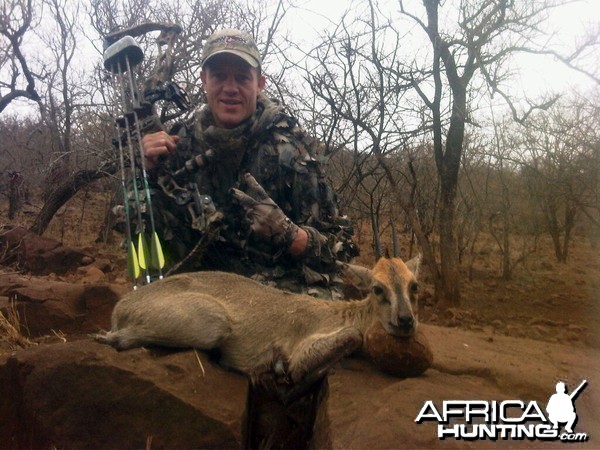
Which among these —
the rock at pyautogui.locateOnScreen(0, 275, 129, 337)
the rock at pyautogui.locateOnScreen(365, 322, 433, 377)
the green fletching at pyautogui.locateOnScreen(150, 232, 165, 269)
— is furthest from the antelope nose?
the rock at pyautogui.locateOnScreen(0, 275, 129, 337)

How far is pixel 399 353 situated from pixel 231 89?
3170mm

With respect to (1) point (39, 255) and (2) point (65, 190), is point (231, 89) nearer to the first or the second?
(1) point (39, 255)

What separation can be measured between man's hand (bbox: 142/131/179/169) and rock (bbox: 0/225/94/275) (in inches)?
312

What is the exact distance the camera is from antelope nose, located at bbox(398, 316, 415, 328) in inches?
147

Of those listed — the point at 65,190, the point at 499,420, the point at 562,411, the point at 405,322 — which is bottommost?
the point at 562,411

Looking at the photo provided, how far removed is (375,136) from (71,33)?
12.9 metres

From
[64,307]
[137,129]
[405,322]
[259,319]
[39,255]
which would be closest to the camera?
[405,322]

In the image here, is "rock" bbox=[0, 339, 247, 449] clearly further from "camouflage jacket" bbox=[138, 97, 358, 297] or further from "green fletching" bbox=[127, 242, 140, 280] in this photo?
"camouflage jacket" bbox=[138, 97, 358, 297]

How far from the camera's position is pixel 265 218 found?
496cm

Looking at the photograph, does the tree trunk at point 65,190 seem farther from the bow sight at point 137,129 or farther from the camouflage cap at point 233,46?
the camouflage cap at point 233,46

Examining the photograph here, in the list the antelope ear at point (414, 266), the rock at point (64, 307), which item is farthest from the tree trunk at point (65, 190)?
the antelope ear at point (414, 266)

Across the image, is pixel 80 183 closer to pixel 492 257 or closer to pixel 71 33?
pixel 71 33

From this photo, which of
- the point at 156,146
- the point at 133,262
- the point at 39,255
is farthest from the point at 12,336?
the point at 39,255

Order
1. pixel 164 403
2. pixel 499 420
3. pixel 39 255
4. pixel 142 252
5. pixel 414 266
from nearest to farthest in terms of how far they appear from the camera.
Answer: pixel 499 420, pixel 164 403, pixel 414 266, pixel 142 252, pixel 39 255
